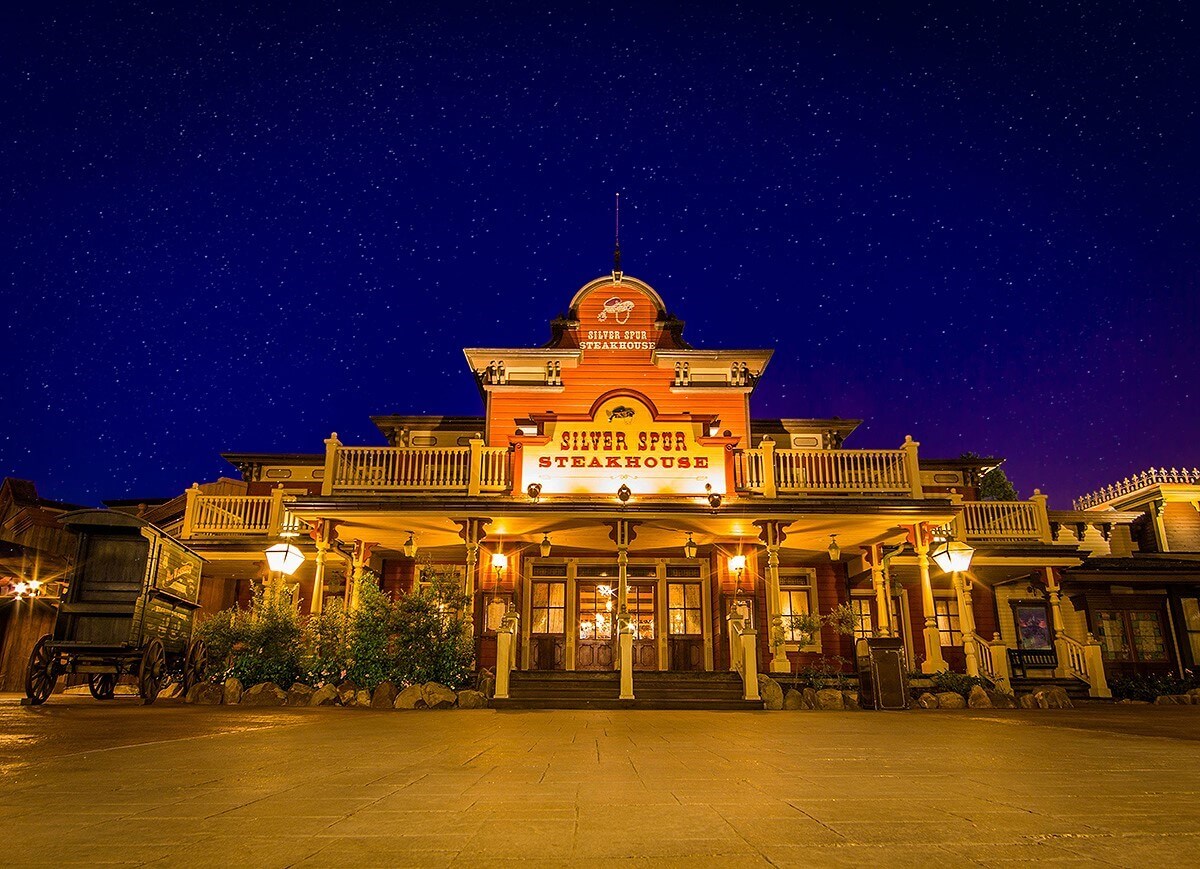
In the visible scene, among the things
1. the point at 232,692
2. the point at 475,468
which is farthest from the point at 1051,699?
the point at 232,692

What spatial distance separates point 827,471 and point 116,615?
13514 mm

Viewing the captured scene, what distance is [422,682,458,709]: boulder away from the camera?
461 inches

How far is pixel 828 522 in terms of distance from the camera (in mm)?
14844

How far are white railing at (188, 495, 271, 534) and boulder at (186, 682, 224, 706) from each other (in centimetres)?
587

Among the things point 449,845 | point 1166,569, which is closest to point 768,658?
point 1166,569

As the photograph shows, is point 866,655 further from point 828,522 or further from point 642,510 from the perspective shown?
point 642,510

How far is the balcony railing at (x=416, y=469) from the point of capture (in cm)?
1544

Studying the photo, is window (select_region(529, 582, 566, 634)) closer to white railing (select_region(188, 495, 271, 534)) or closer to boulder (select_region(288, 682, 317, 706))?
boulder (select_region(288, 682, 317, 706))

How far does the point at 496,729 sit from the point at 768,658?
1035cm

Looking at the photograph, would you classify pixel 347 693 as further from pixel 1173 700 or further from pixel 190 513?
pixel 1173 700

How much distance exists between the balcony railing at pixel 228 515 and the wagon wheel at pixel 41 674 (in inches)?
247

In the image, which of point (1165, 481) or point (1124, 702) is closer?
point (1124, 702)

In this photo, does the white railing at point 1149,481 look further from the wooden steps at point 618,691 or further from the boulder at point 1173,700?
the wooden steps at point 618,691

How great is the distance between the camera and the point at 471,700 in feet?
39.3
